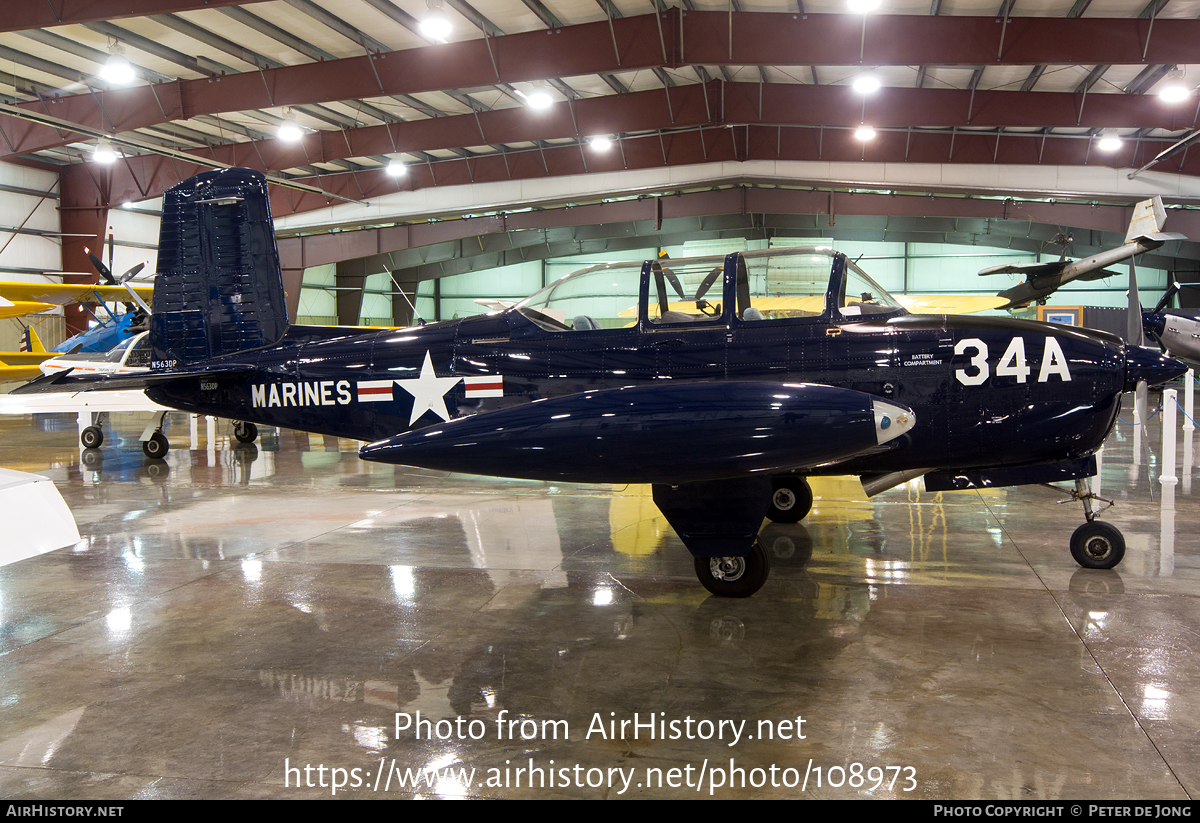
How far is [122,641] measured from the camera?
13.6 feet

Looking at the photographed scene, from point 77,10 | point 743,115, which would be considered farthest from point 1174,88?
point 77,10

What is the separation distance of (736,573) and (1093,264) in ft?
40.7

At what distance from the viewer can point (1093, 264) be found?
1364 cm

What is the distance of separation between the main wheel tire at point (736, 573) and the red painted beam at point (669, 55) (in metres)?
9.72

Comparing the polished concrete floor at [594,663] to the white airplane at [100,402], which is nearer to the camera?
the polished concrete floor at [594,663]

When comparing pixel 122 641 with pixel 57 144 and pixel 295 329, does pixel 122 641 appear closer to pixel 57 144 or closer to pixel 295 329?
pixel 295 329

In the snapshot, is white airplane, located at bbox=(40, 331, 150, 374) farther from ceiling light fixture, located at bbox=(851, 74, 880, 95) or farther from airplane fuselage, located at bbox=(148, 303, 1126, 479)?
ceiling light fixture, located at bbox=(851, 74, 880, 95)

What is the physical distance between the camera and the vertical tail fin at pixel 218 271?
6633 mm

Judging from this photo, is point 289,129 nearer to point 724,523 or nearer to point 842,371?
point 842,371

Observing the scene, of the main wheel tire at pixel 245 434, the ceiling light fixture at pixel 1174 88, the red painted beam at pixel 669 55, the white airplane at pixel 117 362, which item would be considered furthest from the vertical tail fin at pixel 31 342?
the ceiling light fixture at pixel 1174 88

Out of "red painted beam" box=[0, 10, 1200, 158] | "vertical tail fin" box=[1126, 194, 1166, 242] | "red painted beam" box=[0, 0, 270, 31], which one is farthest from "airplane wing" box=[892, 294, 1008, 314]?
"red painted beam" box=[0, 0, 270, 31]

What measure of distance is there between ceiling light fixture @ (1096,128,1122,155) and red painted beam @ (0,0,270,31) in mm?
18325

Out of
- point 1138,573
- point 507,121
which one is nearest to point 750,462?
point 1138,573

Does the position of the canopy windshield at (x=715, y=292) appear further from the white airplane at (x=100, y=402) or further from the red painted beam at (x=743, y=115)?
the red painted beam at (x=743, y=115)
